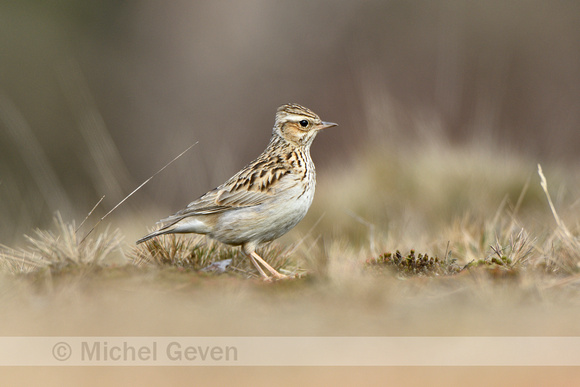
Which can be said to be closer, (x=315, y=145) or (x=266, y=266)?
(x=266, y=266)

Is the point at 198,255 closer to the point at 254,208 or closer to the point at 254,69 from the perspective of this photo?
the point at 254,208

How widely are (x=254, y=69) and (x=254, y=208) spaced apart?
2050 cm

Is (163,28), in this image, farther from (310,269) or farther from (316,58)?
(310,269)

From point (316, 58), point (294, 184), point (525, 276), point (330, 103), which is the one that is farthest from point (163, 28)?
point (525, 276)

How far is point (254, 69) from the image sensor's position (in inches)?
990

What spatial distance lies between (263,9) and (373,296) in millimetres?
25389

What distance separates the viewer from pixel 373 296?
2.92 m

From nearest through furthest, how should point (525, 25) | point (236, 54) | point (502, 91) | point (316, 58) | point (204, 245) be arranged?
point (204, 245), point (502, 91), point (525, 25), point (316, 58), point (236, 54)

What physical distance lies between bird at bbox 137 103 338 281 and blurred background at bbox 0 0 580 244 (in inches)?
313

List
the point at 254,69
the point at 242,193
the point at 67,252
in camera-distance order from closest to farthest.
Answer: the point at 67,252 < the point at 242,193 < the point at 254,69

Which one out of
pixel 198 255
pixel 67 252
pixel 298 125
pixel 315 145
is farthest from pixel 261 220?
pixel 315 145

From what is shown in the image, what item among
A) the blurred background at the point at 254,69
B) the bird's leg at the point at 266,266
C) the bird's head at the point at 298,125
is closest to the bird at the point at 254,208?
the bird's leg at the point at 266,266

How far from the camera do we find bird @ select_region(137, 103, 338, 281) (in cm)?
506

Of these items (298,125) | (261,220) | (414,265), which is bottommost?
(414,265)
